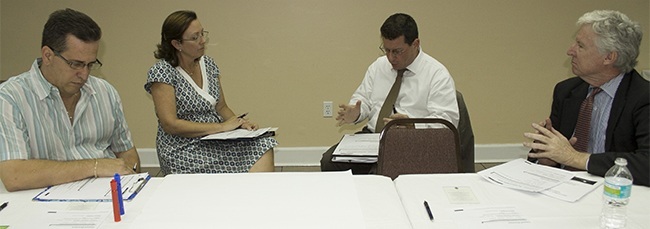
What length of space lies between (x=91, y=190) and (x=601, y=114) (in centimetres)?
193

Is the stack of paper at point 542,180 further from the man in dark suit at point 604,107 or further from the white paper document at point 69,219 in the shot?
the white paper document at point 69,219

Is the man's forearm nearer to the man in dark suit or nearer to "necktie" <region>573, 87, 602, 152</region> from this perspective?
the man in dark suit

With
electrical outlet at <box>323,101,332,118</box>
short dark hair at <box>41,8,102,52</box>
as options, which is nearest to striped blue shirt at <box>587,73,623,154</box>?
short dark hair at <box>41,8,102,52</box>

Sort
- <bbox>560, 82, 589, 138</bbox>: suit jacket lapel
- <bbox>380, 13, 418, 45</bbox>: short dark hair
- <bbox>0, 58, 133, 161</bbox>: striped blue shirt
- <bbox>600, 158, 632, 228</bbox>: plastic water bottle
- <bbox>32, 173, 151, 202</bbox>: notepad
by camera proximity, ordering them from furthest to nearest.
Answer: <bbox>380, 13, 418, 45</bbox>: short dark hair, <bbox>560, 82, 589, 138</bbox>: suit jacket lapel, <bbox>0, 58, 133, 161</bbox>: striped blue shirt, <bbox>32, 173, 151, 202</bbox>: notepad, <bbox>600, 158, 632, 228</bbox>: plastic water bottle

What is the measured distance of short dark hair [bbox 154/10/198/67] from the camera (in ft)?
7.98

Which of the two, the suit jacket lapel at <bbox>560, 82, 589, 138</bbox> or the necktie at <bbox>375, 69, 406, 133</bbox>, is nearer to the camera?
the suit jacket lapel at <bbox>560, 82, 589, 138</bbox>

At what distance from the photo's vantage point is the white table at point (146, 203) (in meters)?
1.37

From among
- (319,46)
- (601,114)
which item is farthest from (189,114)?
(601,114)

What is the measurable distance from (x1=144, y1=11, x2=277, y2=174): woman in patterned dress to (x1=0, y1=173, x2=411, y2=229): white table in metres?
0.79

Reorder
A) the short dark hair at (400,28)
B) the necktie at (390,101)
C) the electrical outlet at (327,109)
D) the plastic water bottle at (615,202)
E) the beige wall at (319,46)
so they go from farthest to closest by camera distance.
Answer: the electrical outlet at (327,109)
the beige wall at (319,46)
the necktie at (390,101)
the short dark hair at (400,28)
the plastic water bottle at (615,202)

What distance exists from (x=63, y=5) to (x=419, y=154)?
2952 millimetres

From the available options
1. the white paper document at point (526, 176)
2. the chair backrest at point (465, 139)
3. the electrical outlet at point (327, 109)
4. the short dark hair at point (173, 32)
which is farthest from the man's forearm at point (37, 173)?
the electrical outlet at point (327, 109)

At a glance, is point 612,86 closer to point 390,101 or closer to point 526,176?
point 526,176

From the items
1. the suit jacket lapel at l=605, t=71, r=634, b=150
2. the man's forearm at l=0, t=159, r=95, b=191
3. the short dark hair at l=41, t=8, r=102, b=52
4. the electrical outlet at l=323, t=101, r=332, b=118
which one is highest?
the short dark hair at l=41, t=8, r=102, b=52
